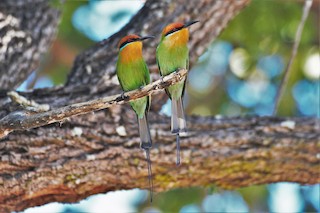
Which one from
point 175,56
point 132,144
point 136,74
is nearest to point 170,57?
point 175,56

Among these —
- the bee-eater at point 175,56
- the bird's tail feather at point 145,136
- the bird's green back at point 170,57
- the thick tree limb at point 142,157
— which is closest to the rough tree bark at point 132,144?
the thick tree limb at point 142,157

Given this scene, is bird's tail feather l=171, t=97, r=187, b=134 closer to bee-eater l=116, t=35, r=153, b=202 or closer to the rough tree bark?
bee-eater l=116, t=35, r=153, b=202

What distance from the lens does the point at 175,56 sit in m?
2.99

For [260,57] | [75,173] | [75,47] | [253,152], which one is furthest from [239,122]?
[75,47]

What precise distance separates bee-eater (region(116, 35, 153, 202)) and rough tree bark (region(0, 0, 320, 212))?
0.19 m

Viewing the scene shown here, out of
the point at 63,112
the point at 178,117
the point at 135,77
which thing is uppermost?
the point at 135,77

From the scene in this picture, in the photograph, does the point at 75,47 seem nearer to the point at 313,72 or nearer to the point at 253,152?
the point at 313,72

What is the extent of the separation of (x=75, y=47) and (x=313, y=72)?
1.98m

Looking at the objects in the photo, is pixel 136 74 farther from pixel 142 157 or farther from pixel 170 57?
pixel 142 157

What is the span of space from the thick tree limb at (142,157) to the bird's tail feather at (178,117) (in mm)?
229

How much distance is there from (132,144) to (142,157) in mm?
80

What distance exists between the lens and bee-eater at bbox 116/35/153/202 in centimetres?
298

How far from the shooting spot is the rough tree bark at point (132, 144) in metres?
2.96

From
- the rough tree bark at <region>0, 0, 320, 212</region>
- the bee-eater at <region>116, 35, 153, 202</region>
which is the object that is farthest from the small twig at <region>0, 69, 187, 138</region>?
the bee-eater at <region>116, 35, 153, 202</region>
